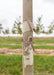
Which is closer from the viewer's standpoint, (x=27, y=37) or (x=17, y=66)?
(x=27, y=37)

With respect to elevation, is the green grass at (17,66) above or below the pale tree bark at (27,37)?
below

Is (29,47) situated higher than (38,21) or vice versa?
(29,47)

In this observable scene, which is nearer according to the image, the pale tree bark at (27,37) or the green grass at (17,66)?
the pale tree bark at (27,37)

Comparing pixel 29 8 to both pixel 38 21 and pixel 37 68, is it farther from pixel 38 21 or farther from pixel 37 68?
pixel 38 21

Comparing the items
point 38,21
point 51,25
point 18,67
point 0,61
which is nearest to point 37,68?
point 18,67

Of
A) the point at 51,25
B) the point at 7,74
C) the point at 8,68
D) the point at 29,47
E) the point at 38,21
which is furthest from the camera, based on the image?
the point at 51,25

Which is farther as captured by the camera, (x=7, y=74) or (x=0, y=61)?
(x=0, y=61)

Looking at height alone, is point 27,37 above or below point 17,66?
above

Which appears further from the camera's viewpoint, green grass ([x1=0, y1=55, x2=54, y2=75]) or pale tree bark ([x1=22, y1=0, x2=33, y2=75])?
green grass ([x1=0, y1=55, x2=54, y2=75])

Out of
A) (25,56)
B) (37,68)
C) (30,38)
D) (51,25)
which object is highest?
(30,38)

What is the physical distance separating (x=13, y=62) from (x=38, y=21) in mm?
16601

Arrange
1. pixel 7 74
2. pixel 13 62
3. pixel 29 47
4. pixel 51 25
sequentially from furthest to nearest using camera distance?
1. pixel 51 25
2. pixel 13 62
3. pixel 7 74
4. pixel 29 47

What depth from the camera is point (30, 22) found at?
4.64 feet

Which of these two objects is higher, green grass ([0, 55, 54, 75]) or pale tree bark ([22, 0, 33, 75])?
pale tree bark ([22, 0, 33, 75])
